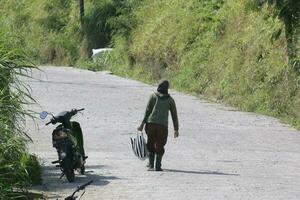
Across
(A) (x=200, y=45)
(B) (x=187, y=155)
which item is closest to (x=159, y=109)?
(B) (x=187, y=155)

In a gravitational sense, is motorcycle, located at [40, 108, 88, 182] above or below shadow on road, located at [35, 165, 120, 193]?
above

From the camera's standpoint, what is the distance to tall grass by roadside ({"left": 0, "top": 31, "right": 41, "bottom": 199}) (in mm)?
9023

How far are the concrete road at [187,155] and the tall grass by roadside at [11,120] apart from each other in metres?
2.15

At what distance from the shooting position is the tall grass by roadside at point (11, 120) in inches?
355

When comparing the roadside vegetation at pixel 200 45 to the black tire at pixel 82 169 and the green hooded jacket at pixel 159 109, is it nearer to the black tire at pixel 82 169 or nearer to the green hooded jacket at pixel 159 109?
the black tire at pixel 82 169

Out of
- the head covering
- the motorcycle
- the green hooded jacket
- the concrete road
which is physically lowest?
the concrete road

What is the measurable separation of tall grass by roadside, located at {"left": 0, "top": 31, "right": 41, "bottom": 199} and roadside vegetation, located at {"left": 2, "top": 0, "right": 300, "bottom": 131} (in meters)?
1.72

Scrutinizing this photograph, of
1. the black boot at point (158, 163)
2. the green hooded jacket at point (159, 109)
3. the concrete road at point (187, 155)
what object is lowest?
the concrete road at point (187, 155)

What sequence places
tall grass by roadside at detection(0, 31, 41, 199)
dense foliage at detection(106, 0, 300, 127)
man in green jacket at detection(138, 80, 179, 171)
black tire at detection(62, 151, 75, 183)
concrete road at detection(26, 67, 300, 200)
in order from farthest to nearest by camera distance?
dense foliage at detection(106, 0, 300, 127), man in green jacket at detection(138, 80, 179, 171), black tire at detection(62, 151, 75, 183), concrete road at detection(26, 67, 300, 200), tall grass by roadside at detection(0, 31, 41, 199)

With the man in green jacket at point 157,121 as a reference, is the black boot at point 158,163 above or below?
below

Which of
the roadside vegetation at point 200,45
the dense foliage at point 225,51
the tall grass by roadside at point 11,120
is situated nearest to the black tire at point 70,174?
the roadside vegetation at point 200,45

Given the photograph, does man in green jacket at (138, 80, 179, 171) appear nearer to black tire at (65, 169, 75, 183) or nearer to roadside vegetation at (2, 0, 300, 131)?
black tire at (65, 169, 75, 183)

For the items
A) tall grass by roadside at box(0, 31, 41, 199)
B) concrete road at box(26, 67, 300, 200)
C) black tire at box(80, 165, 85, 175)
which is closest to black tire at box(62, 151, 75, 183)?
A: concrete road at box(26, 67, 300, 200)

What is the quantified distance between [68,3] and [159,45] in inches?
909
